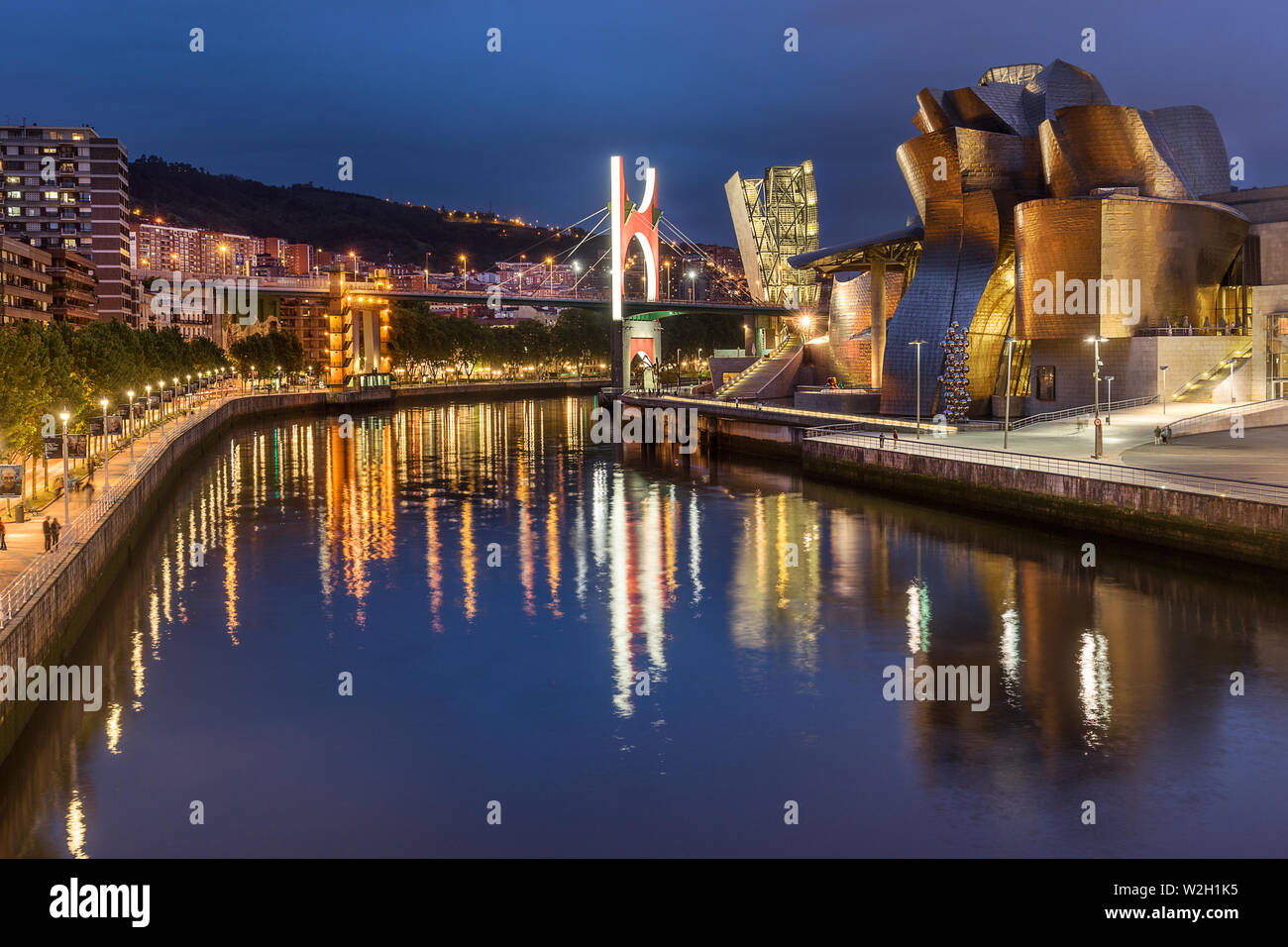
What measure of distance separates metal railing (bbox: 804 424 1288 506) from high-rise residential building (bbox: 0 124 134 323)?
87.4 m

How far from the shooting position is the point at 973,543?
94.0ft

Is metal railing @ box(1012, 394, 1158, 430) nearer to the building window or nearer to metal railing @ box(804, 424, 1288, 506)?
the building window

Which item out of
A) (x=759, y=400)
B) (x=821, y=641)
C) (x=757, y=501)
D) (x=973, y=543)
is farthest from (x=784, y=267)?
(x=821, y=641)

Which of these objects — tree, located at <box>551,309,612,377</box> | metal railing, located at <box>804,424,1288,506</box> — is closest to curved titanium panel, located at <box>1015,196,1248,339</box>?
metal railing, located at <box>804,424,1288,506</box>

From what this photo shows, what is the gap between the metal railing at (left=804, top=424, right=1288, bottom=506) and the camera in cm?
2362

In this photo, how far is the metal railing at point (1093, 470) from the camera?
23625 mm

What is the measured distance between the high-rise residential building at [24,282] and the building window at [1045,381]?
58443 millimetres

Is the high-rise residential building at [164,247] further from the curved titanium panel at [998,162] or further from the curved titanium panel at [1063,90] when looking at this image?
the curved titanium panel at [1063,90]

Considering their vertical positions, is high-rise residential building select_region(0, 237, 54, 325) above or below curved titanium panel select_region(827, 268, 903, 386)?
above

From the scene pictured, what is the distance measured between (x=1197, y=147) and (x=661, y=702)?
45638mm

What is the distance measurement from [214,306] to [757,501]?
87604mm

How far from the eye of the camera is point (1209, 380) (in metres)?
43.3

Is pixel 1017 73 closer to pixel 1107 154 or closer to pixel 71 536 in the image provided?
pixel 1107 154

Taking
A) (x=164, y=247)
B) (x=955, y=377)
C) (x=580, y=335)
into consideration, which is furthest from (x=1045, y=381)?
(x=164, y=247)
